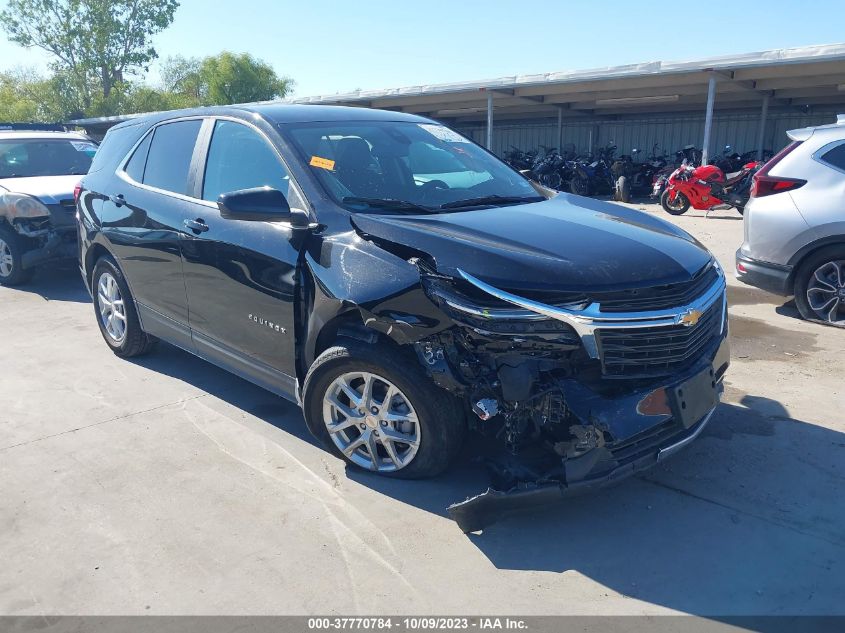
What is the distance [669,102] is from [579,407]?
21392 millimetres

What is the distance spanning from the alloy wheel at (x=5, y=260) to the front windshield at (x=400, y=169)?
587cm

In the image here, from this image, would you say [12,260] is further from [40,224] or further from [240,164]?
[240,164]

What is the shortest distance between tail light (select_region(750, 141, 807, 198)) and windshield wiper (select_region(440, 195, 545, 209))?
2.94m

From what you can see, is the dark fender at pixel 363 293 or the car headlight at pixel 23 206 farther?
the car headlight at pixel 23 206

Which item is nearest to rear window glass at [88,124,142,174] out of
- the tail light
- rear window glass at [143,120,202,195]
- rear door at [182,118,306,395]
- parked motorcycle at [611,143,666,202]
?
rear window glass at [143,120,202,195]

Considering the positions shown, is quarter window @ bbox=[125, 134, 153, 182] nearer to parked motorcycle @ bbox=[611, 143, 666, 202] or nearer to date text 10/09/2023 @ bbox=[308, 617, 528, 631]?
date text 10/09/2023 @ bbox=[308, 617, 528, 631]

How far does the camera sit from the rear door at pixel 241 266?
11.7 feet

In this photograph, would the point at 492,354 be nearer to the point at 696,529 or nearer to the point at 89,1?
the point at 696,529

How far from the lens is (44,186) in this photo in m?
8.07

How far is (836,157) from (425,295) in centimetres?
463

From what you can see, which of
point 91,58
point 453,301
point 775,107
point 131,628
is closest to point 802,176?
point 453,301

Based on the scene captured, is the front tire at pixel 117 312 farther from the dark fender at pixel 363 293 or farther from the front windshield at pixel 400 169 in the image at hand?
the dark fender at pixel 363 293

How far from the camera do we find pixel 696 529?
9.82ft

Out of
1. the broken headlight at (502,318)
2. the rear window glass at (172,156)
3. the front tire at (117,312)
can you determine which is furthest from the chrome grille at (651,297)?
the front tire at (117,312)
